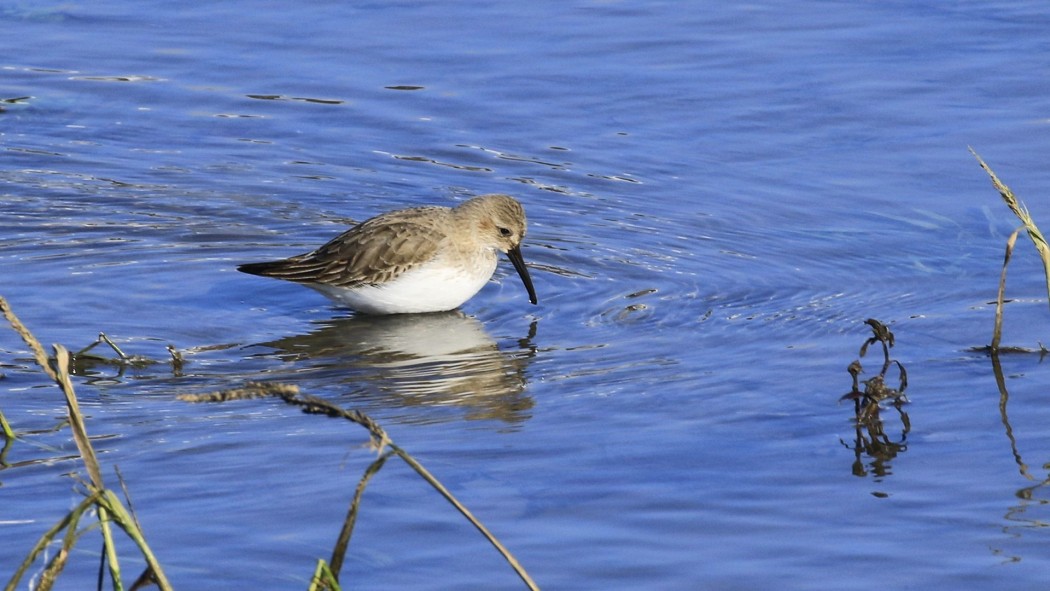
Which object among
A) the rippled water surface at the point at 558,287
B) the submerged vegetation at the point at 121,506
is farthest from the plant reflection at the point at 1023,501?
the submerged vegetation at the point at 121,506

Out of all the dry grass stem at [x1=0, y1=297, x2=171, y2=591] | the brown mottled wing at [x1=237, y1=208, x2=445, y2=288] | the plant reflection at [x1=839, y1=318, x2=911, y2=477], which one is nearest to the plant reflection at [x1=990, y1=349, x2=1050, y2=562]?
the plant reflection at [x1=839, y1=318, x2=911, y2=477]

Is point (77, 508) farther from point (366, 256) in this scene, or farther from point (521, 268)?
point (521, 268)

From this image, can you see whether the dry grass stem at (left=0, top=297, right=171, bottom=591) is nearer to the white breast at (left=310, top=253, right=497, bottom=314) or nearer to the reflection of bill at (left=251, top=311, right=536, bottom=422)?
the reflection of bill at (left=251, top=311, right=536, bottom=422)

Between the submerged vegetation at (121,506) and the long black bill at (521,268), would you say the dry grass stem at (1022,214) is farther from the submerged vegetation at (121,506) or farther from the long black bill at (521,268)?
the submerged vegetation at (121,506)

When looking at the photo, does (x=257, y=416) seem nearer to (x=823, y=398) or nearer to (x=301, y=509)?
(x=301, y=509)

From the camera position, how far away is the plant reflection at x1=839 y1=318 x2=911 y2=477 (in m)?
6.66

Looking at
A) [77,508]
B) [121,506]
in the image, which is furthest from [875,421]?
[77,508]

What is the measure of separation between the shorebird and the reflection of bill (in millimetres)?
154

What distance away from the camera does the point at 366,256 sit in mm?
9484

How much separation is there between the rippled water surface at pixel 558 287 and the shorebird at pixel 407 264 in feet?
0.55

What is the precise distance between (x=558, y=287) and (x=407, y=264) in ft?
3.19

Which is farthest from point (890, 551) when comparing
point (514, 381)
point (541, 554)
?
point (514, 381)

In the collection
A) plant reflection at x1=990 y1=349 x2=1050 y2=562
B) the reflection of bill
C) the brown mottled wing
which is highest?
the brown mottled wing

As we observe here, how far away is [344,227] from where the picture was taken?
10969 mm
